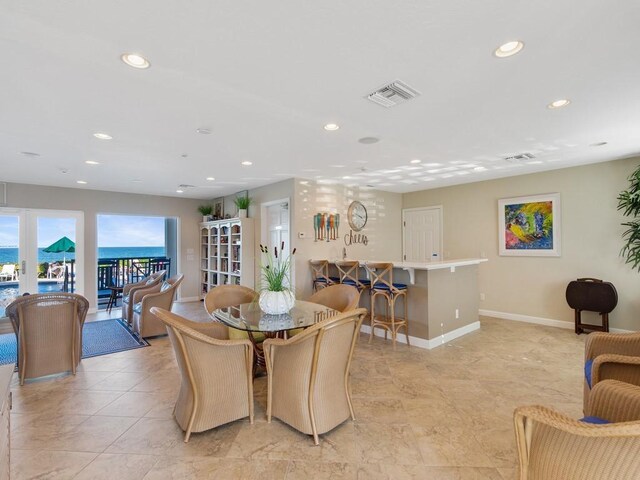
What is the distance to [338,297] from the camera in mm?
3375

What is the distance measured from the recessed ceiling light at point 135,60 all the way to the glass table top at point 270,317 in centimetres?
189

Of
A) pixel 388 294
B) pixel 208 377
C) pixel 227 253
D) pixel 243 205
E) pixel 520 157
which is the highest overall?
pixel 520 157

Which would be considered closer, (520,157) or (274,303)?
(274,303)

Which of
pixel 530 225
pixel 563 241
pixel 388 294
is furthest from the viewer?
pixel 530 225

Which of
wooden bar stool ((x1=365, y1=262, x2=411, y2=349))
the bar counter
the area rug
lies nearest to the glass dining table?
wooden bar stool ((x1=365, y1=262, x2=411, y2=349))

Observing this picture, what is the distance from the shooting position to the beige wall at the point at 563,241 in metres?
4.60

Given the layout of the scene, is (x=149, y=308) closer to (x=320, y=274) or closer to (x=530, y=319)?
(x=320, y=274)

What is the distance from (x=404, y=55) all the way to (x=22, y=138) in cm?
395

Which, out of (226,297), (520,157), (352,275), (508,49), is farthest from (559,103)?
Answer: (226,297)

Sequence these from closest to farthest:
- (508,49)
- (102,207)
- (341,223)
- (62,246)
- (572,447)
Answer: (572,447), (508,49), (341,223), (62,246), (102,207)

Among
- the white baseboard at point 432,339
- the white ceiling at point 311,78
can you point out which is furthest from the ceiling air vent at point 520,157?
the white baseboard at point 432,339

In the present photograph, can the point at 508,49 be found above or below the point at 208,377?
above

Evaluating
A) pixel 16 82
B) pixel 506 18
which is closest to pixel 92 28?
pixel 16 82

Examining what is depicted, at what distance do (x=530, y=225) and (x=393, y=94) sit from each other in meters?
4.31
